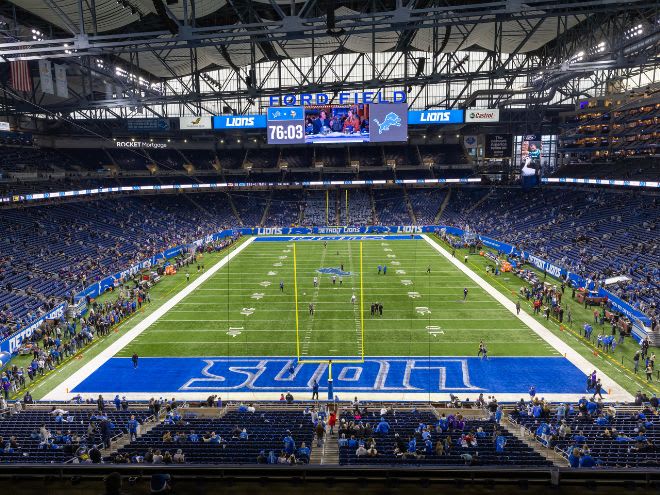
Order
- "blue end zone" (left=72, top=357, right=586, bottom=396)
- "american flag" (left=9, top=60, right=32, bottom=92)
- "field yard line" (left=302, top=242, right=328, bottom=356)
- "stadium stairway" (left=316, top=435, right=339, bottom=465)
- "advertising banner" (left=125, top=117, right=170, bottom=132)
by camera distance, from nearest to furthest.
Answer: "stadium stairway" (left=316, top=435, right=339, bottom=465) → "blue end zone" (left=72, top=357, right=586, bottom=396) → "field yard line" (left=302, top=242, right=328, bottom=356) → "american flag" (left=9, top=60, right=32, bottom=92) → "advertising banner" (left=125, top=117, right=170, bottom=132)

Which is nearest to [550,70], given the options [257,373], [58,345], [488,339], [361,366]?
[488,339]

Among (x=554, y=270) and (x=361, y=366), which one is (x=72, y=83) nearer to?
(x=361, y=366)

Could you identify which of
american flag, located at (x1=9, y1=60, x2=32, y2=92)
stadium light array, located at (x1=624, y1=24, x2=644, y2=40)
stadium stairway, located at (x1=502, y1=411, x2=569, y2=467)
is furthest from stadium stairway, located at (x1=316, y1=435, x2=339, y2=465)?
american flag, located at (x1=9, y1=60, x2=32, y2=92)

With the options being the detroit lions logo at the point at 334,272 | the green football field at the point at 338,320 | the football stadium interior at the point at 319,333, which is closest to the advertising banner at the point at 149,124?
the football stadium interior at the point at 319,333

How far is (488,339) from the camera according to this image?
2542cm

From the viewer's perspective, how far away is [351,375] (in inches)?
846

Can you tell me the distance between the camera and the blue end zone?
20328mm

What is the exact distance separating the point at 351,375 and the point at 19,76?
24.8m

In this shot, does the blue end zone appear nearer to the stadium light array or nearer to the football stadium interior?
the football stadium interior

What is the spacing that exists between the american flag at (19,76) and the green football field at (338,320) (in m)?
15.5

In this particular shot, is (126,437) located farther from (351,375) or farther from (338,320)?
(338,320)

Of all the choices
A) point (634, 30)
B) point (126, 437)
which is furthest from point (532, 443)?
point (634, 30)

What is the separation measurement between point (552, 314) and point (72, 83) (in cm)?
4451

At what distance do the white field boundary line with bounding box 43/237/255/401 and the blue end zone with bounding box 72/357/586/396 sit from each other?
1.45ft
